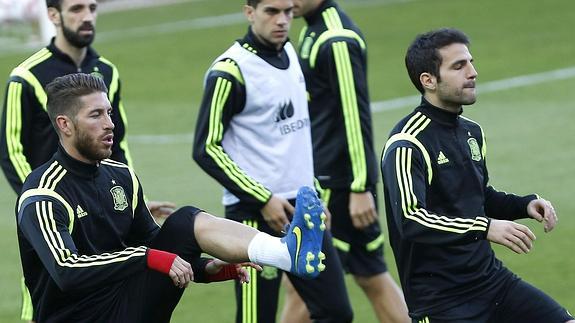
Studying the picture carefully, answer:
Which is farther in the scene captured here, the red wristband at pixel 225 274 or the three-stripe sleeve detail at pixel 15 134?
the three-stripe sleeve detail at pixel 15 134

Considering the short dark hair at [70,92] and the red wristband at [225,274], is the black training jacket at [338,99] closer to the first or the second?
the red wristband at [225,274]

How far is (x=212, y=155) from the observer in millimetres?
8844

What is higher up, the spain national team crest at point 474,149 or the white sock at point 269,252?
the spain national team crest at point 474,149

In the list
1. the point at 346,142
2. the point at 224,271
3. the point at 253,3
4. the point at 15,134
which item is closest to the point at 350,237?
the point at 346,142

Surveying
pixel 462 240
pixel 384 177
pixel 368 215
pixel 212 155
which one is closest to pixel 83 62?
pixel 212 155

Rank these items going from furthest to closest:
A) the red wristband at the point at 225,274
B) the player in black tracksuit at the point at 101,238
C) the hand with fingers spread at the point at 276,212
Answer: the hand with fingers spread at the point at 276,212, the red wristband at the point at 225,274, the player in black tracksuit at the point at 101,238

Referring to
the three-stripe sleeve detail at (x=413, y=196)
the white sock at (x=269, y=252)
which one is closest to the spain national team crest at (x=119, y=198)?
the white sock at (x=269, y=252)

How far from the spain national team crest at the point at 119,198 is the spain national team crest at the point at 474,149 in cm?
196

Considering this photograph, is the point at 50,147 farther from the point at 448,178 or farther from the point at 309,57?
the point at 448,178

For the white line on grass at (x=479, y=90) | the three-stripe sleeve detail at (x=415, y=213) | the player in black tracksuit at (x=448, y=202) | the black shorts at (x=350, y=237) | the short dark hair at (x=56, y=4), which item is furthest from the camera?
the white line on grass at (x=479, y=90)

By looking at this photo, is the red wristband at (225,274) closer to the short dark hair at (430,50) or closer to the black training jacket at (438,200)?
the black training jacket at (438,200)

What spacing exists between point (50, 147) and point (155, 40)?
18.7 meters

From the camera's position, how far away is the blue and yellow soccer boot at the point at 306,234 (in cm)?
700

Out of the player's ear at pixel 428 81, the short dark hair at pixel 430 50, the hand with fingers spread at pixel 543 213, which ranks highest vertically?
the short dark hair at pixel 430 50
